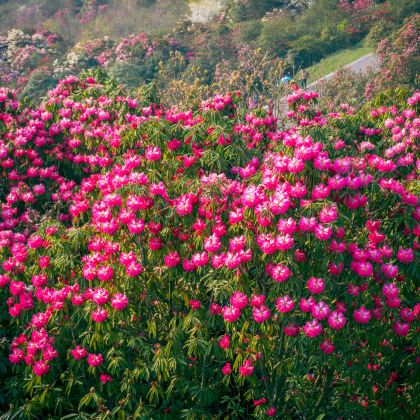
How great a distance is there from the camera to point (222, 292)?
15.6 feet

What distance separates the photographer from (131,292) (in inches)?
206

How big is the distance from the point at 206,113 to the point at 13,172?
2.61 metres

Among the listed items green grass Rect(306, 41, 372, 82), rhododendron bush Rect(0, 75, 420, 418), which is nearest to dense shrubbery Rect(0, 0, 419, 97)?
green grass Rect(306, 41, 372, 82)

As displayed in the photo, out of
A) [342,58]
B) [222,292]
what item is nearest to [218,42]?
[342,58]

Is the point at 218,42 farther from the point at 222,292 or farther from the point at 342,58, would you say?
the point at 222,292

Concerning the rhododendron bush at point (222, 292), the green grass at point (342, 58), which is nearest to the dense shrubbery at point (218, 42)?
the green grass at point (342, 58)

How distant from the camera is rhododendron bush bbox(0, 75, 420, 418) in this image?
184 inches

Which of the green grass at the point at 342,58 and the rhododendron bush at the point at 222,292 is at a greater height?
the rhododendron bush at the point at 222,292

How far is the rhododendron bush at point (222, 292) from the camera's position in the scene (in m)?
4.68

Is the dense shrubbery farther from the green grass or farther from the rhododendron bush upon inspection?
the rhododendron bush

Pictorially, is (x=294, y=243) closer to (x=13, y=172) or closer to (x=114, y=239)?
(x=114, y=239)

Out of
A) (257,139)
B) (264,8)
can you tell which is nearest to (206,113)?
(257,139)

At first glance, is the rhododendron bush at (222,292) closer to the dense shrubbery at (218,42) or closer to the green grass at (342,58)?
the dense shrubbery at (218,42)

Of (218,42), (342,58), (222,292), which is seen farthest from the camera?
(342,58)
